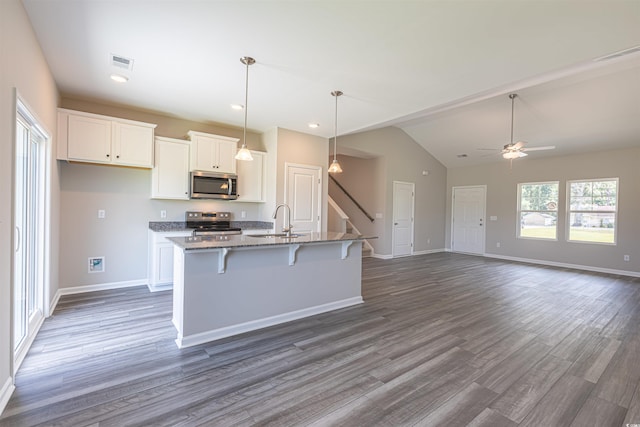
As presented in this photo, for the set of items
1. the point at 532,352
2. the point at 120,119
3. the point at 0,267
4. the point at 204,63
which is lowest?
the point at 532,352

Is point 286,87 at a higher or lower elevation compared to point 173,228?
higher

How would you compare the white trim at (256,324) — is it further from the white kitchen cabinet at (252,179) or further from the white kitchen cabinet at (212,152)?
the white kitchen cabinet at (212,152)

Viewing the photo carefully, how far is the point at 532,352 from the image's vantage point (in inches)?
104

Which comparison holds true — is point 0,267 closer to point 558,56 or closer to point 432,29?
point 432,29

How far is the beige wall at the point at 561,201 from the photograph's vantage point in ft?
19.5

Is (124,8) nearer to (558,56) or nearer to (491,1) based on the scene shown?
(491,1)

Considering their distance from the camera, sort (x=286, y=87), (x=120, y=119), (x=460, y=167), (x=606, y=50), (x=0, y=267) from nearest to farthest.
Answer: (x=0, y=267), (x=606, y=50), (x=286, y=87), (x=120, y=119), (x=460, y=167)

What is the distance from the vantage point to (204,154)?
470 centimetres

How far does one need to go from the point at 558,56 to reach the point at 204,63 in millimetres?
3454

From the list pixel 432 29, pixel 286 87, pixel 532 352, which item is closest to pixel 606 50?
pixel 432 29

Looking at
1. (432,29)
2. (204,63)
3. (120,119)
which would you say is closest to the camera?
(432,29)

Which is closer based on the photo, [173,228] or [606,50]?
[606,50]

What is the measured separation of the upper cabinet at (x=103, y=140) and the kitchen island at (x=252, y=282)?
6.41 feet

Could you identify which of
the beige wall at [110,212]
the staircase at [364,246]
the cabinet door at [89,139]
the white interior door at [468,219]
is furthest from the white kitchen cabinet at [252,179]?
the white interior door at [468,219]
